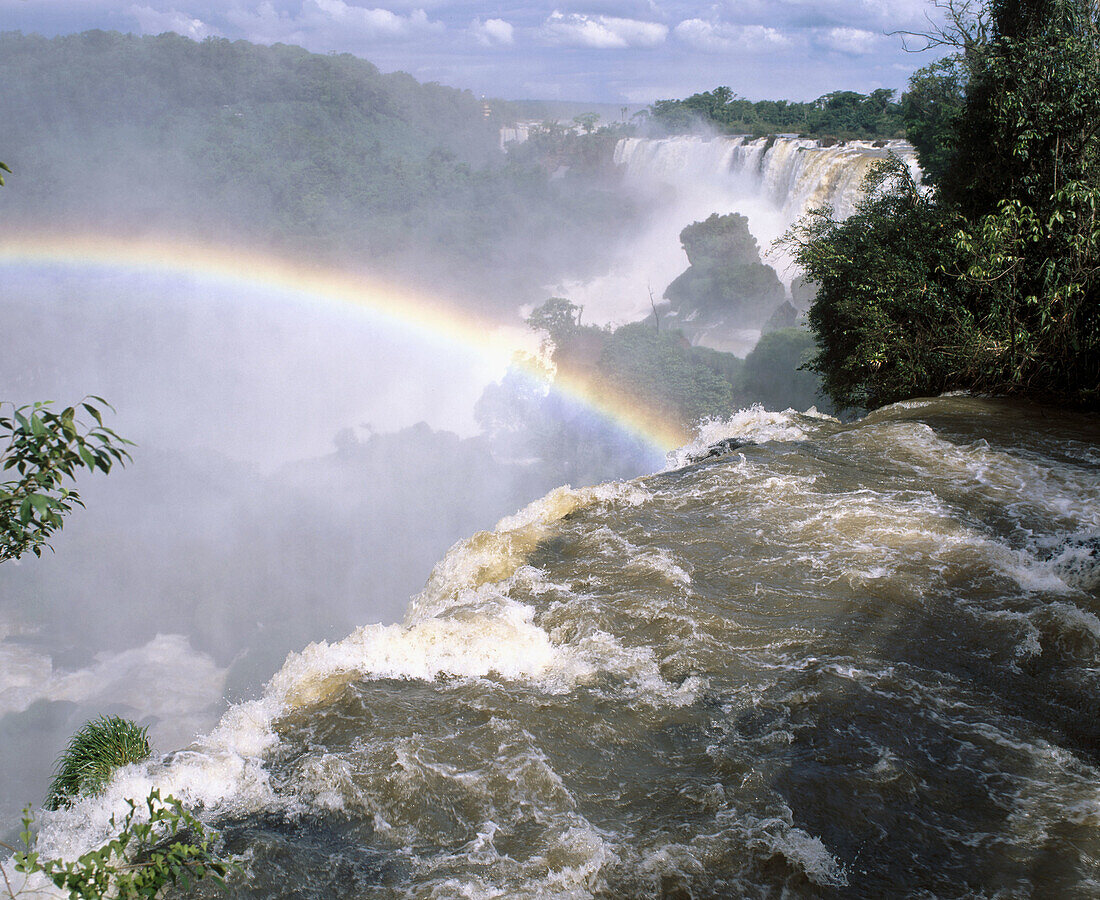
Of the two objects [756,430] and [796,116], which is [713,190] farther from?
[756,430]

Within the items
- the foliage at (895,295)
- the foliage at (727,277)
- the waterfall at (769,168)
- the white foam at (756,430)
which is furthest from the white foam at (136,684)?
the foliage at (727,277)

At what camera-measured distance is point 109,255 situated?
8506 centimetres

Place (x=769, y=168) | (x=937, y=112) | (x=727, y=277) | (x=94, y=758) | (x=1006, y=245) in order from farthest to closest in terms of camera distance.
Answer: (x=727, y=277), (x=769, y=168), (x=937, y=112), (x=1006, y=245), (x=94, y=758)

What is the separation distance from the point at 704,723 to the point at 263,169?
324 feet

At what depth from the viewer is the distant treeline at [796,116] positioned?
141ft

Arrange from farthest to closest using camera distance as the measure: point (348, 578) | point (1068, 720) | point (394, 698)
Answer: point (348, 578) → point (394, 698) → point (1068, 720)

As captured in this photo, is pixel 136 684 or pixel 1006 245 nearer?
pixel 1006 245

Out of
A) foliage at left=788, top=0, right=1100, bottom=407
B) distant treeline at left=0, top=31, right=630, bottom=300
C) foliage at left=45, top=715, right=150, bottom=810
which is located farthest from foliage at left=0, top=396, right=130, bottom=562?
distant treeline at left=0, top=31, right=630, bottom=300

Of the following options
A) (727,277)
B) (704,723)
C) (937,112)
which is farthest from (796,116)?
(704,723)

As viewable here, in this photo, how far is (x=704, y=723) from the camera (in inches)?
186

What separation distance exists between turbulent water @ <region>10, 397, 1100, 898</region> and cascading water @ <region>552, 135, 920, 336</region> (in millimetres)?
12109

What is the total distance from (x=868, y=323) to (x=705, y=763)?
9.67 meters

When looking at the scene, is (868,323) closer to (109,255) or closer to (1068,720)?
(1068,720)

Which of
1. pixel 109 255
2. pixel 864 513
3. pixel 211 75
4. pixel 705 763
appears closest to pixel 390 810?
pixel 705 763
